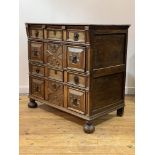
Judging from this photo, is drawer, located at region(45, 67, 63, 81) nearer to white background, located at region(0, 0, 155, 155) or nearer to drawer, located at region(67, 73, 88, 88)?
drawer, located at region(67, 73, 88, 88)

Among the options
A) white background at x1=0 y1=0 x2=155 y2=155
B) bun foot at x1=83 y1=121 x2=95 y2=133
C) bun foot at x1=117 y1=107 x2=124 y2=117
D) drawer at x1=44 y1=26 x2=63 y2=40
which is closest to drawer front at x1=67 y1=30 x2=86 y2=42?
drawer at x1=44 y1=26 x2=63 y2=40

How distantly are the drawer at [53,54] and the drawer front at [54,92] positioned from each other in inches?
7.6

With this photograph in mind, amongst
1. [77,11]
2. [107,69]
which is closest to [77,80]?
[107,69]

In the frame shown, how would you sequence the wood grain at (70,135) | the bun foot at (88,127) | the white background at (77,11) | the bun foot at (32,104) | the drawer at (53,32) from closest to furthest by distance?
1. the wood grain at (70,135)
2. the bun foot at (88,127)
3. the drawer at (53,32)
4. the bun foot at (32,104)
5. the white background at (77,11)

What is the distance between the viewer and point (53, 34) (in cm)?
232

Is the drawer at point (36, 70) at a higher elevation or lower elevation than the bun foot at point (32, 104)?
higher

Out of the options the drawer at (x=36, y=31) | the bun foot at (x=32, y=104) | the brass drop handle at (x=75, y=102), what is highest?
the drawer at (x=36, y=31)

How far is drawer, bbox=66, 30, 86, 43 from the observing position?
6.54ft

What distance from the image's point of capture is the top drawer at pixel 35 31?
2486mm

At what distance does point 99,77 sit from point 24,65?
1.39m

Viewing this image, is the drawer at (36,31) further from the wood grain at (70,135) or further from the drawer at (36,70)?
the wood grain at (70,135)
